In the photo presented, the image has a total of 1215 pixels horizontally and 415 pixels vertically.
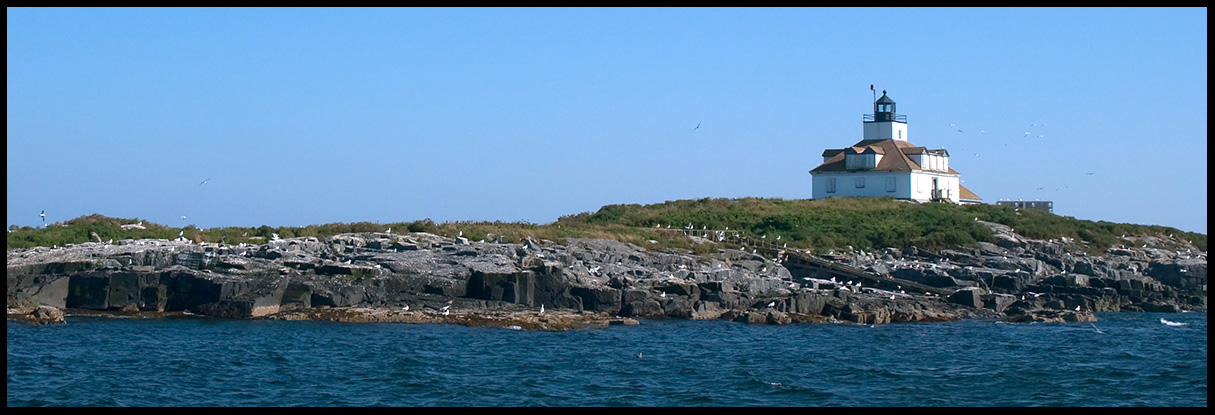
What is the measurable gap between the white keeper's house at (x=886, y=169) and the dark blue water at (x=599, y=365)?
2350 cm

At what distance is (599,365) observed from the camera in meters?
27.5

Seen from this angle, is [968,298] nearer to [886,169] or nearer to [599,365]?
[599,365]

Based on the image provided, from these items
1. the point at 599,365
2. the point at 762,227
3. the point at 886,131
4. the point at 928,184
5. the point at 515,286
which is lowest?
the point at 599,365

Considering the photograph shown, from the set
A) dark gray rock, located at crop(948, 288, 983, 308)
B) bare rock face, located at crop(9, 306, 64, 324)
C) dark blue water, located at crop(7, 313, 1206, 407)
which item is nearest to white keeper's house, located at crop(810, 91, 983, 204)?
dark gray rock, located at crop(948, 288, 983, 308)

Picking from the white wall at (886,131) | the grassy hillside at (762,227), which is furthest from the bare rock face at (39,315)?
the white wall at (886,131)

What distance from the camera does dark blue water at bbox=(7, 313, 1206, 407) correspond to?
24.1 meters

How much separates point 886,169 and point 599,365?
33885mm

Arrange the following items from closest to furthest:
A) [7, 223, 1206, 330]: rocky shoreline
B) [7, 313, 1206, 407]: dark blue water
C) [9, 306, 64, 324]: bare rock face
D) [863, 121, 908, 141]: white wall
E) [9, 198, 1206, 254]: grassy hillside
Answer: [7, 313, 1206, 407]: dark blue water
[9, 306, 64, 324]: bare rock face
[7, 223, 1206, 330]: rocky shoreline
[9, 198, 1206, 254]: grassy hillside
[863, 121, 908, 141]: white wall

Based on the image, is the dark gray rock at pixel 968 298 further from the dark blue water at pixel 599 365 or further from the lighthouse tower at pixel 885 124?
the lighthouse tower at pixel 885 124

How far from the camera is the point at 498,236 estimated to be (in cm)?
4138

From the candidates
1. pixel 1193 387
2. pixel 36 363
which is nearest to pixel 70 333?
pixel 36 363

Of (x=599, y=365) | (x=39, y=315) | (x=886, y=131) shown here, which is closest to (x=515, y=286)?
(x=599, y=365)

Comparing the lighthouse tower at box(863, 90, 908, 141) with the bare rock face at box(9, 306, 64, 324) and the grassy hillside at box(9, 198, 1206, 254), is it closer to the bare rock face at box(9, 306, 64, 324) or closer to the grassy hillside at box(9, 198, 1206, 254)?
the grassy hillside at box(9, 198, 1206, 254)

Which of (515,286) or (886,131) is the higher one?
(886,131)
